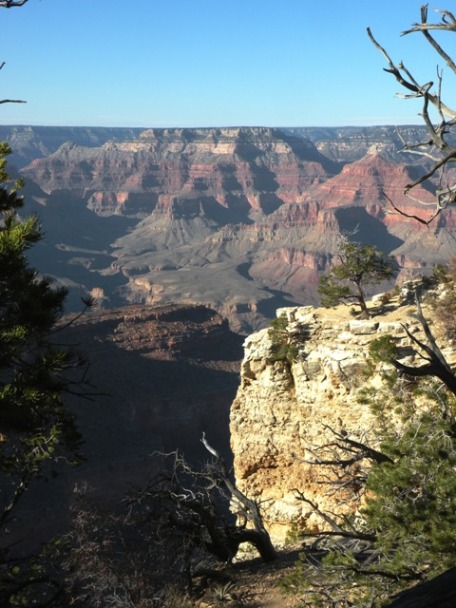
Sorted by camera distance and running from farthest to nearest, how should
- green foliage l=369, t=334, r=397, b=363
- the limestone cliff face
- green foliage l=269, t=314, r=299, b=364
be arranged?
green foliage l=269, t=314, r=299, b=364 < the limestone cliff face < green foliage l=369, t=334, r=397, b=363

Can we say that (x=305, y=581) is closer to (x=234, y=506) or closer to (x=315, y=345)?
(x=234, y=506)

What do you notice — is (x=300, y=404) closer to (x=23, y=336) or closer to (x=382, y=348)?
(x=382, y=348)

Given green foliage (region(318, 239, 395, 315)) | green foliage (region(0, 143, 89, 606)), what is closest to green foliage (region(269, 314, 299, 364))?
green foliage (region(318, 239, 395, 315))

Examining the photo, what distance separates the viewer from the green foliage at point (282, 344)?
→ 17266 mm

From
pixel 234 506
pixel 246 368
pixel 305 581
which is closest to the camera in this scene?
pixel 305 581

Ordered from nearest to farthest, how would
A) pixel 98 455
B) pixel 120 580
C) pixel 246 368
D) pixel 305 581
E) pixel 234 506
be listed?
pixel 305 581 < pixel 120 580 < pixel 234 506 < pixel 246 368 < pixel 98 455

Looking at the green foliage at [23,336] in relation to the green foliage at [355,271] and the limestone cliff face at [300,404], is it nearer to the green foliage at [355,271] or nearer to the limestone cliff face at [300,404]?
the limestone cliff face at [300,404]

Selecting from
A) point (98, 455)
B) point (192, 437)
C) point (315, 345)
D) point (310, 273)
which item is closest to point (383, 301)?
point (315, 345)

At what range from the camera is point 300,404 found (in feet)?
57.2

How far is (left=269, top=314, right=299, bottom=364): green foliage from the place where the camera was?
1727cm

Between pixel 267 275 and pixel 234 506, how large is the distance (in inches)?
5229

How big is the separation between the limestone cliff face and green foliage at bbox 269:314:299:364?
183 millimetres

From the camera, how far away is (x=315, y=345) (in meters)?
17.2

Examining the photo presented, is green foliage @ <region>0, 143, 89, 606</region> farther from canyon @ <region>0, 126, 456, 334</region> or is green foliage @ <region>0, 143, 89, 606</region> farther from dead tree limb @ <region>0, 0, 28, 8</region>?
canyon @ <region>0, 126, 456, 334</region>
